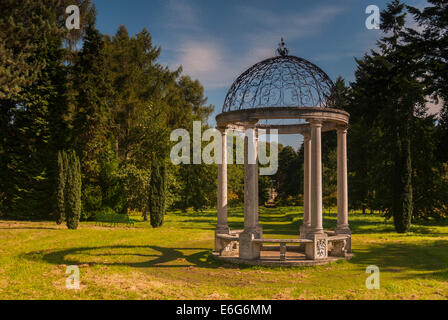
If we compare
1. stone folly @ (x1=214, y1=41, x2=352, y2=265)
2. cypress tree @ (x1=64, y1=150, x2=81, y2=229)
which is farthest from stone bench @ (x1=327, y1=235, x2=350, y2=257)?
cypress tree @ (x1=64, y1=150, x2=81, y2=229)

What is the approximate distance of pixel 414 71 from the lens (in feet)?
112

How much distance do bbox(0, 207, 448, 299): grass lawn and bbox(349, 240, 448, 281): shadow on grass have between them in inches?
1.4

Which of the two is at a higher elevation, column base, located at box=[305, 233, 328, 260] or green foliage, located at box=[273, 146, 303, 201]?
green foliage, located at box=[273, 146, 303, 201]

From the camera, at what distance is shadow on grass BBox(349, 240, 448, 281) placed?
1528 cm

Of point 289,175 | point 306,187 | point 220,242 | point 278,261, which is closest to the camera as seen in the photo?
point 278,261

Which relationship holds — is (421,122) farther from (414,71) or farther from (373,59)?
(373,59)

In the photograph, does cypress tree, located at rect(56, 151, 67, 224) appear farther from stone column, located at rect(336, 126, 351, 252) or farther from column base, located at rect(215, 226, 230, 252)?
stone column, located at rect(336, 126, 351, 252)

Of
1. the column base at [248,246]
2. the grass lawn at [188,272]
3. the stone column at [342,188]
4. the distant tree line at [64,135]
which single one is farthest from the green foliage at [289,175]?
the column base at [248,246]

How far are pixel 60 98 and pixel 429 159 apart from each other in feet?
120

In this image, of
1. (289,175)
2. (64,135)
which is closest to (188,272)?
(64,135)

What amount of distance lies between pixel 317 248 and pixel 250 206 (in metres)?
3.43

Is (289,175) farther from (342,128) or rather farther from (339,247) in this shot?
(339,247)

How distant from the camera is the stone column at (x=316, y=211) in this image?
53.8 feet

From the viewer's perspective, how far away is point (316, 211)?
16547 millimetres
